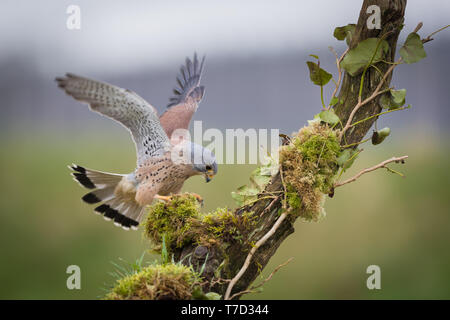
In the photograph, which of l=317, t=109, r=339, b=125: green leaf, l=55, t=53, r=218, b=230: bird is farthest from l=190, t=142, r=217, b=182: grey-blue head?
l=317, t=109, r=339, b=125: green leaf

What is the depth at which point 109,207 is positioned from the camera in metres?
2.28

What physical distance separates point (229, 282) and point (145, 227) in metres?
0.58

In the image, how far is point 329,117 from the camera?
6.04 feet

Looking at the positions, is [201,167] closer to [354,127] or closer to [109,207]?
[109,207]

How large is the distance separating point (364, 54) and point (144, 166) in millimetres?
1231

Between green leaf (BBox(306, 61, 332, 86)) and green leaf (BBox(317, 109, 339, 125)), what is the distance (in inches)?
5.5

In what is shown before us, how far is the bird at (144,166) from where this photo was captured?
6.25ft

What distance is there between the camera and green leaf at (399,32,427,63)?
1.79 m

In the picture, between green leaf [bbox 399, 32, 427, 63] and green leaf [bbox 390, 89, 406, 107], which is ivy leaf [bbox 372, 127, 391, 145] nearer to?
green leaf [bbox 390, 89, 406, 107]

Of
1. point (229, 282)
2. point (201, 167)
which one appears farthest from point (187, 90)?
point (229, 282)

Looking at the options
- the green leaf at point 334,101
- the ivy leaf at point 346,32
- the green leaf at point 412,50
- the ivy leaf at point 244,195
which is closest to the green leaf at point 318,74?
the green leaf at point 334,101

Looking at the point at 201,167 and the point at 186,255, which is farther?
the point at 201,167

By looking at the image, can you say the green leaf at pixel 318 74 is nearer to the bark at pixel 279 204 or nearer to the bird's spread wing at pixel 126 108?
the bark at pixel 279 204

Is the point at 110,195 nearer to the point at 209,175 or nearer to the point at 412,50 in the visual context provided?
the point at 209,175
